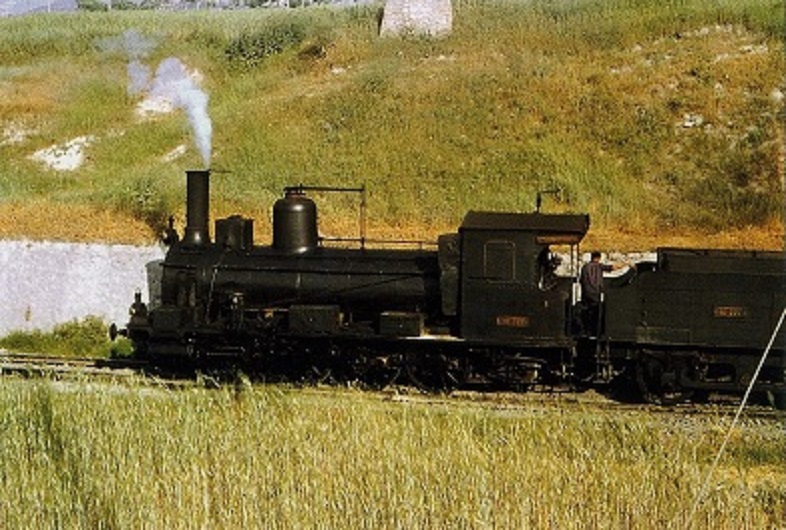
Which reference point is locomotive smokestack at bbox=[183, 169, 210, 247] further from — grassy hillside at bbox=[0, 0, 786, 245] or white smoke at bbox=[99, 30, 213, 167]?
white smoke at bbox=[99, 30, 213, 167]

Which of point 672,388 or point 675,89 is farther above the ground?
point 675,89

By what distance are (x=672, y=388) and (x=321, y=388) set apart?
557 centimetres

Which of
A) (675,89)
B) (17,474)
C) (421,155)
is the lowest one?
(17,474)

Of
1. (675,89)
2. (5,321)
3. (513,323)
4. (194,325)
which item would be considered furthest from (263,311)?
(675,89)

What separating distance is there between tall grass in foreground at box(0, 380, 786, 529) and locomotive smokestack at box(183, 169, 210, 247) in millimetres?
5111

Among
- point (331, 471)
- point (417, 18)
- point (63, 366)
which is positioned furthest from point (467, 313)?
point (417, 18)

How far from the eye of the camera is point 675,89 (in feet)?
101

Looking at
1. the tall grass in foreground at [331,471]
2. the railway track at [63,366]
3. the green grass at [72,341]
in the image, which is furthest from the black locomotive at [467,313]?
the green grass at [72,341]

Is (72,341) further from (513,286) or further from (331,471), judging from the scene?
(331,471)

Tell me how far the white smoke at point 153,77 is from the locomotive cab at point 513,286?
22204 mm

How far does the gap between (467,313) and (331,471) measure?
5382 millimetres

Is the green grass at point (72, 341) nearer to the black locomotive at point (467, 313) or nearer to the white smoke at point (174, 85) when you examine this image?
the black locomotive at point (467, 313)

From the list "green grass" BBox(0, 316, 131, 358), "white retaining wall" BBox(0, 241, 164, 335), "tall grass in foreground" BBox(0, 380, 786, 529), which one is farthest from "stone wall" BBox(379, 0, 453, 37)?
"tall grass in foreground" BBox(0, 380, 786, 529)

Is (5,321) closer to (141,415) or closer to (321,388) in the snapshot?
(321,388)
